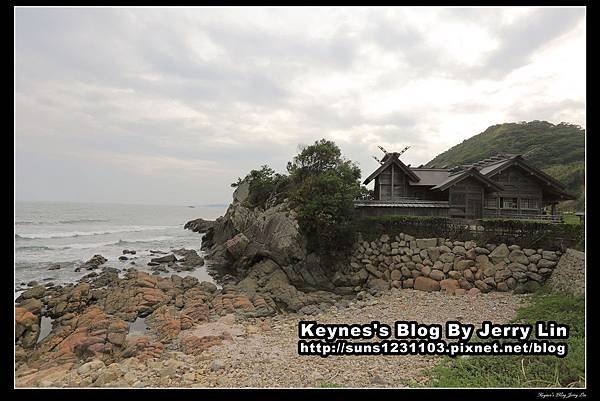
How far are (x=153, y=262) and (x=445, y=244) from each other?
22.5m

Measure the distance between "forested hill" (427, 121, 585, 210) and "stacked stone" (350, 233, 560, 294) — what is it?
14191 mm

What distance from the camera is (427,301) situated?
1383cm

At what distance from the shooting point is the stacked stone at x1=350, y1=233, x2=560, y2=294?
574 inches

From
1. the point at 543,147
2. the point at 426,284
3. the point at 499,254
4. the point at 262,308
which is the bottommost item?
the point at 262,308

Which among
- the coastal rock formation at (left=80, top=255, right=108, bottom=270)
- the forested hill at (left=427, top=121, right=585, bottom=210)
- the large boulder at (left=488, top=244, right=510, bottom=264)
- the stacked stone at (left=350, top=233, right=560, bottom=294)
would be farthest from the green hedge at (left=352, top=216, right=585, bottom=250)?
the coastal rock formation at (left=80, top=255, right=108, bottom=270)

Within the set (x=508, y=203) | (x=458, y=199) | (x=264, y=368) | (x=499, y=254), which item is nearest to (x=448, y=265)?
(x=499, y=254)

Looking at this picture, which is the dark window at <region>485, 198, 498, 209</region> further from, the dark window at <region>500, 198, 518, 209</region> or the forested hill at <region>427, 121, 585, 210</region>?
the forested hill at <region>427, 121, 585, 210</region>

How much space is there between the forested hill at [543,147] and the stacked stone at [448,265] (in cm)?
1419

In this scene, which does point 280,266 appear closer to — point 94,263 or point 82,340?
point 82,340

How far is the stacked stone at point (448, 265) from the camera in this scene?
14.6m

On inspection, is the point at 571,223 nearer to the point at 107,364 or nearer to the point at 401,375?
the point at 401,375

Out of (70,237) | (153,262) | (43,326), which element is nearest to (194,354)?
(43,326)

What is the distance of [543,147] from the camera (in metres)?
45.4

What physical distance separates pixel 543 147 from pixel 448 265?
4186 centimetres
